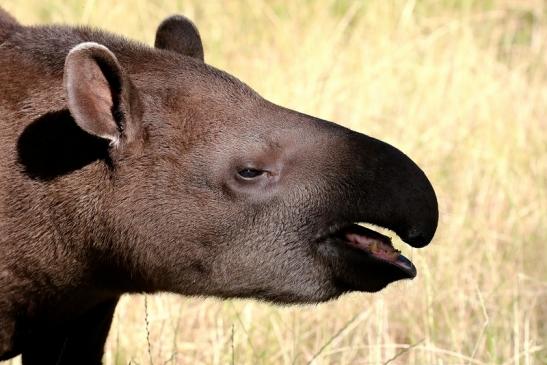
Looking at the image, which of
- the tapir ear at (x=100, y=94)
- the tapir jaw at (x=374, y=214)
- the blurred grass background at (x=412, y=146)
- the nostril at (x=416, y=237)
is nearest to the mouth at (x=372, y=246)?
the tapir jaw at (x=374, y=214)

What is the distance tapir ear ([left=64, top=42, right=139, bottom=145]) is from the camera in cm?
438

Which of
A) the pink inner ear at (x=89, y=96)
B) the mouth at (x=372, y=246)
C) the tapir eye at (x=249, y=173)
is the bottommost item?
the mouth at (x=372, y=246)

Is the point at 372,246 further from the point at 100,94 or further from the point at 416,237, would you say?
the point at 100,94

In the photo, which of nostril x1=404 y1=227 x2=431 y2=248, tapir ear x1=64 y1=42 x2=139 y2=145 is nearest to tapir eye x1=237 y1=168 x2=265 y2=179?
tapir ear x1=64 y1=42 x2=139 y2=145

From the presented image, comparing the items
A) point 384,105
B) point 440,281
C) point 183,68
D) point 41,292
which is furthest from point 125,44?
point 384,105

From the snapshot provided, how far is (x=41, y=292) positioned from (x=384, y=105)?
14.6 feet

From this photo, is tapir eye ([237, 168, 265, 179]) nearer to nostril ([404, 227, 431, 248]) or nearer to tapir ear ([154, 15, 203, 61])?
nostril ([404, 227, 431, 248])

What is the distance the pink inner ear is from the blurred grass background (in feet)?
3.67

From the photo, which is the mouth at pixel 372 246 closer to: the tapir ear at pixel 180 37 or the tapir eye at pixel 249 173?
the tapir eye at pixel 249 173

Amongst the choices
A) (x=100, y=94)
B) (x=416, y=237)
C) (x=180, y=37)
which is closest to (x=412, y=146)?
(x=180, y=37)

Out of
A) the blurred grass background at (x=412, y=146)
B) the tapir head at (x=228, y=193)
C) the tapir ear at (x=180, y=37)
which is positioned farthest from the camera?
the blurred grass background at (x=412, y=146)

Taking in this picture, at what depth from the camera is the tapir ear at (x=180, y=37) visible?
16.9ft

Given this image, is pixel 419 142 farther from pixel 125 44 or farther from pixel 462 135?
pixel 125 44

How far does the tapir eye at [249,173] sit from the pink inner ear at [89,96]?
47cm
